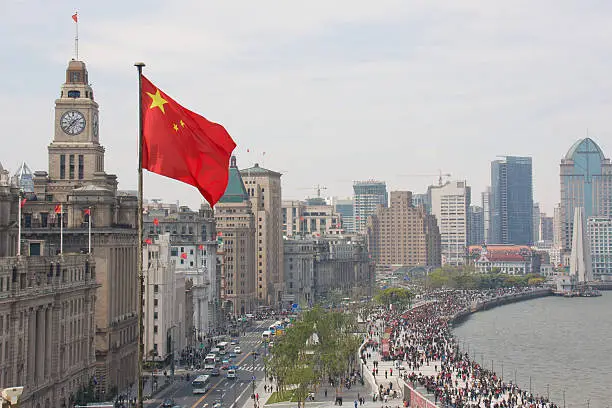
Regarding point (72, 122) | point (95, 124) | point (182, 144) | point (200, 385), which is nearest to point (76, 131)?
point (72, 122)

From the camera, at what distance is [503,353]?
158 metres

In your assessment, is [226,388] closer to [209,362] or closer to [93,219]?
[209,362]

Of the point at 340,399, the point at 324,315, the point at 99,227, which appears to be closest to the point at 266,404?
the point at 340,399

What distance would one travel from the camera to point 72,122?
98.8 metres

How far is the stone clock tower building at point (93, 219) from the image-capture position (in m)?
91.2

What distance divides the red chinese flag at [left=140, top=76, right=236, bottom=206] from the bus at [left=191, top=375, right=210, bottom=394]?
219 ft

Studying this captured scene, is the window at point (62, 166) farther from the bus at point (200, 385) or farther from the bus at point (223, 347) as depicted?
the bus at point (223, 347)

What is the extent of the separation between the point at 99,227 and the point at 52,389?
63.7 ft

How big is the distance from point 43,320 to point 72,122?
1157 inches

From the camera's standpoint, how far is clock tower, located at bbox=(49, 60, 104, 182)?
9838 cm

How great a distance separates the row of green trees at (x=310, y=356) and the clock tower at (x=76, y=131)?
2359 centimetres

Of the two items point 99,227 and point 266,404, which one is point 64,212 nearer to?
point 99,227

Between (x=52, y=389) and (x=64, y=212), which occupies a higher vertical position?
(x=64, y=212)

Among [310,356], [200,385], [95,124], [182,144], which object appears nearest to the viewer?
[182,144]
